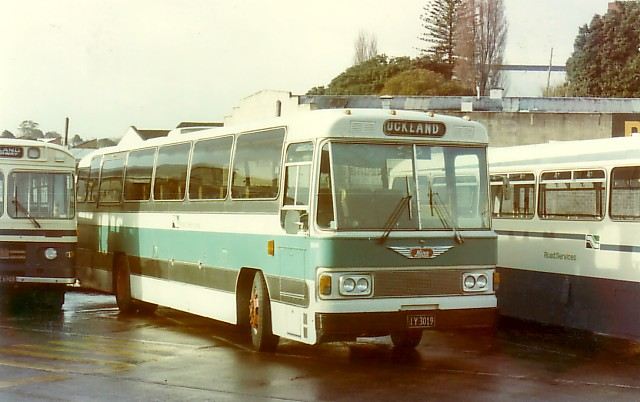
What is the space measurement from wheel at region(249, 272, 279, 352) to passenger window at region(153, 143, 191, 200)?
11.2 feet

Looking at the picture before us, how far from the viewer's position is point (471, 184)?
1348cm

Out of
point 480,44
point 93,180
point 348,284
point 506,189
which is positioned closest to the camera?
point 348,284

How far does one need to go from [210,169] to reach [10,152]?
540 centimetres

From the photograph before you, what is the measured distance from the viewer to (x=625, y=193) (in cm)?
1484

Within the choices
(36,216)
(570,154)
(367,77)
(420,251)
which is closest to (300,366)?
(420,251)

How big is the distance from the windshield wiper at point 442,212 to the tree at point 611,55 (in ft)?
204

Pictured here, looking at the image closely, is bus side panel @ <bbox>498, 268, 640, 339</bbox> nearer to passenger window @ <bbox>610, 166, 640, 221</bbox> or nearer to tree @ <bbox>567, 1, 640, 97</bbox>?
passenger window @ <bbox>610, 166, 640, 221</bbox>

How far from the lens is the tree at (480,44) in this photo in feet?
306

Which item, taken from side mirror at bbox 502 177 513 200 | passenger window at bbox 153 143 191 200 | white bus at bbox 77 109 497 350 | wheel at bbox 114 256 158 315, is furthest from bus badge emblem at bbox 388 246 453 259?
wheel at bbox 114 256 158 315

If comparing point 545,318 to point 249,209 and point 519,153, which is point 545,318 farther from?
point 249,209

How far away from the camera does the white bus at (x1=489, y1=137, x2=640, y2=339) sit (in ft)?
48.7

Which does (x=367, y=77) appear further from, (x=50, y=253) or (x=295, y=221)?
(x=295, y=221)

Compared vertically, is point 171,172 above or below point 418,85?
below

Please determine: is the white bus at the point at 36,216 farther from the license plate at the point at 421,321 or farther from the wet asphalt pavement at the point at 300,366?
the license plate at the point at 421,321
